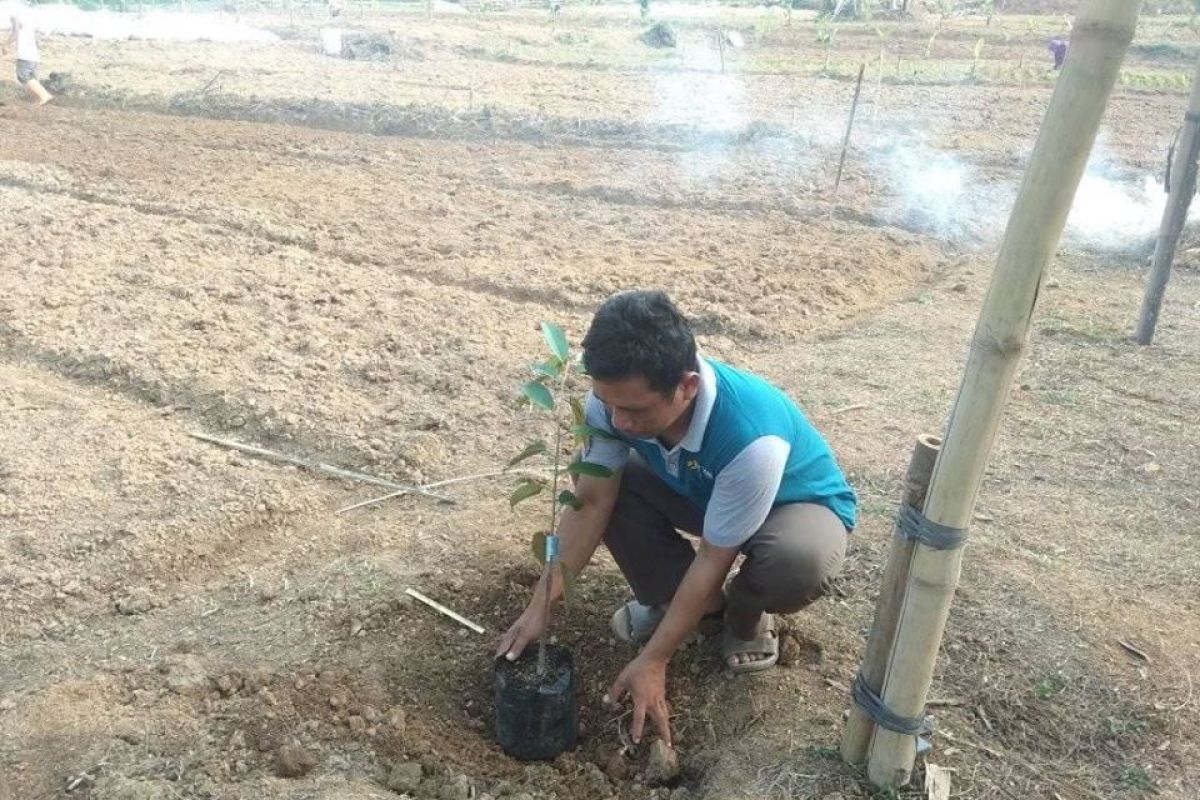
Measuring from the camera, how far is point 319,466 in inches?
146

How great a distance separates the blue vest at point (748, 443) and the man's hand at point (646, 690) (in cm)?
44

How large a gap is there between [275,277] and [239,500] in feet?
7.60

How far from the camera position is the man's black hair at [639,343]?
202cm

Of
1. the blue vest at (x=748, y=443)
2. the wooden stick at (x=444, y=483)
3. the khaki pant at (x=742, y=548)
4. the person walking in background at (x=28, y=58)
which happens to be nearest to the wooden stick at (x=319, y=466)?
the wooden stick at (x=444, y=483)

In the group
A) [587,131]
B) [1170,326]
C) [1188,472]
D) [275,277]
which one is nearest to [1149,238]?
[1170,326]

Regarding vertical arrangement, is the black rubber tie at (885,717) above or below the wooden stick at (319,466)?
above

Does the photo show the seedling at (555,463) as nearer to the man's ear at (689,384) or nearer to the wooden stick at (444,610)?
the man's ear at (689,384)

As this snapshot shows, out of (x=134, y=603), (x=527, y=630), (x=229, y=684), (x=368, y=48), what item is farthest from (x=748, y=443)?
(x=368, y=48)

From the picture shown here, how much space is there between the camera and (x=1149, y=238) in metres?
7.47

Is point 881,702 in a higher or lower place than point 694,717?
higher

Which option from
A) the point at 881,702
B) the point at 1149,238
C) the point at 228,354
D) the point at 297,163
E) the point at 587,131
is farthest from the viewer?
the point at 587,131

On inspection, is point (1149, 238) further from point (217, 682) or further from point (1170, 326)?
point (217, 682)

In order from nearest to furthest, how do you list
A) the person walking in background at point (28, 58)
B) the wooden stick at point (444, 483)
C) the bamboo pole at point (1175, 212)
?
the wooden stick at point (444, 483), the bamboo pole at point (1175, 212), the person walking in background at point (28, 58)

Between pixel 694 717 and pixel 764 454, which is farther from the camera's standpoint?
pixel 694 717
